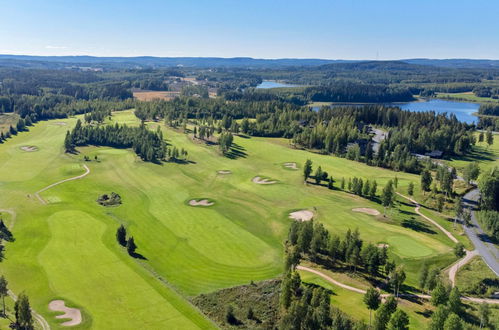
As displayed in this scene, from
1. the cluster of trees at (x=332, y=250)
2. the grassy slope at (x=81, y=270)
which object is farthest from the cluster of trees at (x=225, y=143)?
the cluster of trees at (x=332, y=250)

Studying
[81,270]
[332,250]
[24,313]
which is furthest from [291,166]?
[24,313]

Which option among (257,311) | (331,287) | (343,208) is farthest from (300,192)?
(257,311)

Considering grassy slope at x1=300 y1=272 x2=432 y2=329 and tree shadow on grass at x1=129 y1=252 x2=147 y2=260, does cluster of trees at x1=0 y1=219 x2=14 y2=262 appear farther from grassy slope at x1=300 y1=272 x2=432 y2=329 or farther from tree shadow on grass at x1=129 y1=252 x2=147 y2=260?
grassy slope at x1=300 y1=272 x2=432 y2=329

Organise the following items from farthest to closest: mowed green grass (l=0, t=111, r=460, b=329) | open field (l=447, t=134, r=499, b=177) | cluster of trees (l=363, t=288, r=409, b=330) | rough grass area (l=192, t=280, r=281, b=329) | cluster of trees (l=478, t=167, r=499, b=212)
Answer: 1. open field (l=447, t=134, r=499, b=177)
2. cluster of trees (l=478, t=167, r=499, b=212)
3. mowed green grass (l=0, t=111, r=460, b=329)
4. rough grass area (l=192, t=280, r=281, b=329)
5. cluster of trees (l=363, t=288, r=409, b=330)

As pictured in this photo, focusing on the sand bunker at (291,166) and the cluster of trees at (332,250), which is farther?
the sand bunker at (291,166)

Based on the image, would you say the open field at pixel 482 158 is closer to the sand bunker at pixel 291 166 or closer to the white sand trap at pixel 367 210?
the sand bunker at pixel 291 166

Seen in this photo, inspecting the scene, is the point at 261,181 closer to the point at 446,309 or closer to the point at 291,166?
the point at 291,166

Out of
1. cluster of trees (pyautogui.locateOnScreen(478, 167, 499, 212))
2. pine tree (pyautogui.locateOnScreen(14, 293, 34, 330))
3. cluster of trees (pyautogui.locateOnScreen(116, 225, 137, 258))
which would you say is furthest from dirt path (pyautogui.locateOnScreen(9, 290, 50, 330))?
cluster of trees (pyautogui.locateOnScreen(478, 167, 499, 212))
